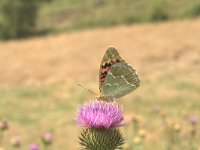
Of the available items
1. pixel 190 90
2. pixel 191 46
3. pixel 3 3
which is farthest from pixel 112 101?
pixel 3 3

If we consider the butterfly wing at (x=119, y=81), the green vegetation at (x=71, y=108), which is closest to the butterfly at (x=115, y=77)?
the butterfly wing at (x=119, y=81)

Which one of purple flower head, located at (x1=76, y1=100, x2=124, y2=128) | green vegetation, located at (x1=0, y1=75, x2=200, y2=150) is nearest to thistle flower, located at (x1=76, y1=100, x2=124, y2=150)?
purple flower head, located at (x1=76, y1=100, x2=124, y2=128)

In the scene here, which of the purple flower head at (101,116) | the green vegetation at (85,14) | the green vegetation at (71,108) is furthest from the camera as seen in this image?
the green vegetation at (85,14)

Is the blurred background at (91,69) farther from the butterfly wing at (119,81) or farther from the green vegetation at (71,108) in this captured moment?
the butterfly wing at (119,81)

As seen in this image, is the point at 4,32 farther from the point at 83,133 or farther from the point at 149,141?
the point at 83,133

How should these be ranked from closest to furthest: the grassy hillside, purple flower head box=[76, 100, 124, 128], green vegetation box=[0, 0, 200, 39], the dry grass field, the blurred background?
purple flower head box=[76, 100, 124, 128] → the blurred background → the dry grass field → the grassy hillside → green vegetation box=[0, 0, 200, 39]

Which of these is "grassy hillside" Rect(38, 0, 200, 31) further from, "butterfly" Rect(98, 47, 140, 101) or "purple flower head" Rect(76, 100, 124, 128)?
"purple flower head" Rect(76, 100, 124, 128)

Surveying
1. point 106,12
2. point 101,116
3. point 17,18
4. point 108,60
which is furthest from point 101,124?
point 106,12
